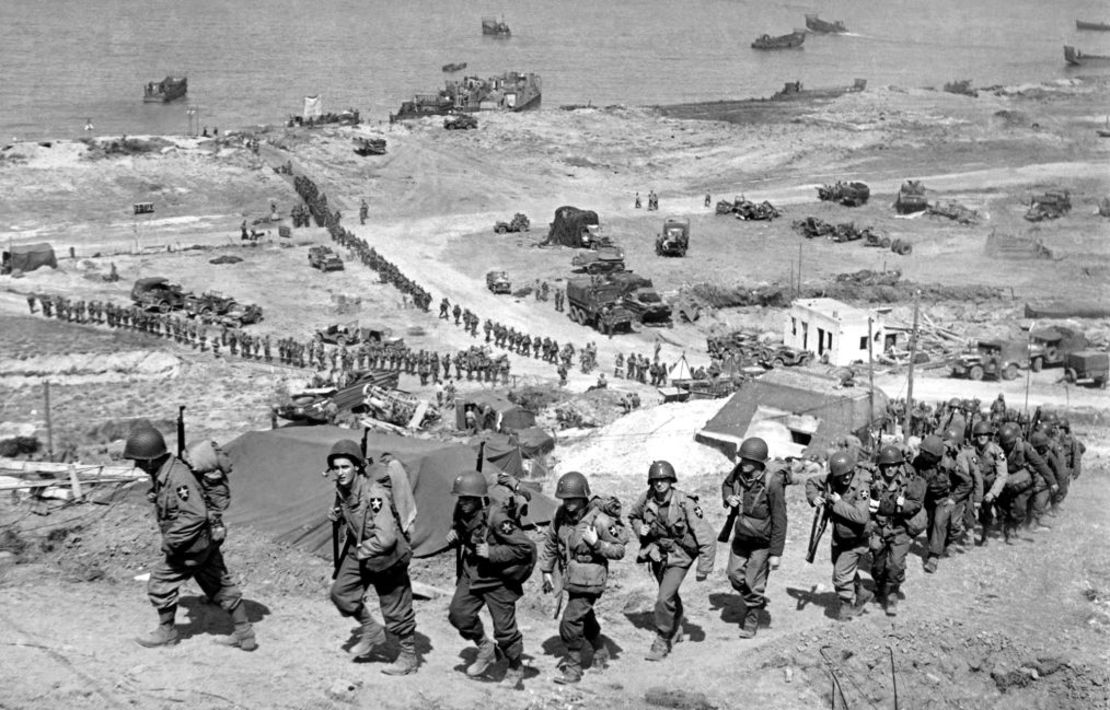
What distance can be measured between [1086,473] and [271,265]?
31.9 metres

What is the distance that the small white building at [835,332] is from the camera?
3488 cm

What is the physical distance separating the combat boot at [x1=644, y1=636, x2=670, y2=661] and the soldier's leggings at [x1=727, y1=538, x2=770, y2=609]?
0.86 metres

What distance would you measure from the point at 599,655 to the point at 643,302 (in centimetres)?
2956

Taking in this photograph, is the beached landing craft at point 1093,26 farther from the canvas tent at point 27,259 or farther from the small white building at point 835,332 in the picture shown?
the canvas tent at point 27,259

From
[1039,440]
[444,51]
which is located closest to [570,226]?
[1039,440]

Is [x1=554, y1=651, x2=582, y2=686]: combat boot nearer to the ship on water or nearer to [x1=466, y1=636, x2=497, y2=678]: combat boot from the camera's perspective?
[x1=466, y1=636, x2=497, y2=678]: combat boot

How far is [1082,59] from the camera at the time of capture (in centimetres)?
11431

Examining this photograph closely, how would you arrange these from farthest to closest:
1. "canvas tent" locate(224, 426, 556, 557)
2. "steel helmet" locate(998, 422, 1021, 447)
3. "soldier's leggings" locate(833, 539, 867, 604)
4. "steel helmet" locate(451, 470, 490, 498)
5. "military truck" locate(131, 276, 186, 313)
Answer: "military truck" locate(131, 276, 186, 313) < "steel helmet" locate(998, 422, 1021, 447) < "canvas tent" locate(224, 426, 556, 557) < "soldier's leggings" locate(833, 539, 867, 604) < "steel helmet" locate(451, 470, 490, 498)

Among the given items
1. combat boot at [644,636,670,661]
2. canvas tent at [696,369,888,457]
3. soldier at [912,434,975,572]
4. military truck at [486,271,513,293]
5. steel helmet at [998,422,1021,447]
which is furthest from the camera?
military truck at [486,271,513,293]

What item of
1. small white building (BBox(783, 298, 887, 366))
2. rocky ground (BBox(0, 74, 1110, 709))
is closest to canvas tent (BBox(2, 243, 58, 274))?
rocky ground (BBox(0, 74, 1110, 709))

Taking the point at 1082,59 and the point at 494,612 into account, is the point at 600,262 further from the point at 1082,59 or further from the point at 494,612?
the point at 1082,59

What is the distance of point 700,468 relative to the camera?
19.0 m

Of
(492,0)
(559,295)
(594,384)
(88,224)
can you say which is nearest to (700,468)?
(594,384)

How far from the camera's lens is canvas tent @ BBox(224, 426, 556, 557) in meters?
13.1
